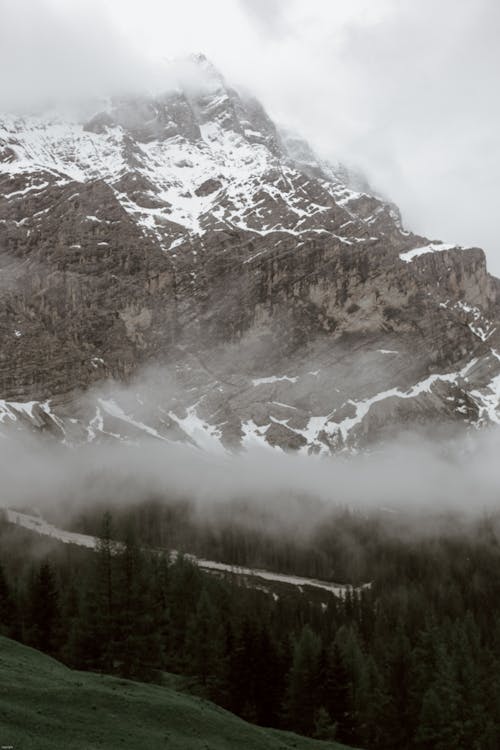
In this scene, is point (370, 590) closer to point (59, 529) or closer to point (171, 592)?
point (59, 529)

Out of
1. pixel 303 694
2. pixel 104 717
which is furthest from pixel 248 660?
pixel 104 717

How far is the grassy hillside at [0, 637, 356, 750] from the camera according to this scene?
3588 centimetres

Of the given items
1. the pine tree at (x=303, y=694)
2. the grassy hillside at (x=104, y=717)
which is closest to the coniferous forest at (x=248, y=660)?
the pine tree at (x=303, y=694)

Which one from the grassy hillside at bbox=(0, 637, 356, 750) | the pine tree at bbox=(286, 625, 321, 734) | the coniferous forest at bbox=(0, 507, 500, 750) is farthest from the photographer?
the pine tree at bbox=(286, 625, 321, 734)

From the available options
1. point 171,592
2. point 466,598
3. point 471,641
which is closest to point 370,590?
point 466,598

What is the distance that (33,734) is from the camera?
114 feet

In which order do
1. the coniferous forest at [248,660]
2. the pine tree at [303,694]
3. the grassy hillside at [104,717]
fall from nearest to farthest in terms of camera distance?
the grassy hillside at [104,717], the coniferous forest at [248,660], the pine tree at [303,694]

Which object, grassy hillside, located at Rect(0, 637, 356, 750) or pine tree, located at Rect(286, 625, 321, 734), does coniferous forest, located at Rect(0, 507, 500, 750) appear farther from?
grassy hillside, located at Rect(0, 637, 356, 750)

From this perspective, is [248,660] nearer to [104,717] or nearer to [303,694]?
[303,694]

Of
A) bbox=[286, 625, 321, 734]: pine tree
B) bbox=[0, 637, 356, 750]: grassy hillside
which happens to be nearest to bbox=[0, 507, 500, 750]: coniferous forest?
bbox=[286, 625, 321, 734]: pine tree

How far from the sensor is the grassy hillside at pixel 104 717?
35875 millimetres

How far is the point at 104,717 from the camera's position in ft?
131

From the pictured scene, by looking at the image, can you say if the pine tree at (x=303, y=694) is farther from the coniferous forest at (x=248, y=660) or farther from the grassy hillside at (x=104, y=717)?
the grassy hillside at (x=104, y=717)

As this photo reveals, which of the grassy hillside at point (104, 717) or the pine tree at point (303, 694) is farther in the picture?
the pine tree at point (303, 694)
